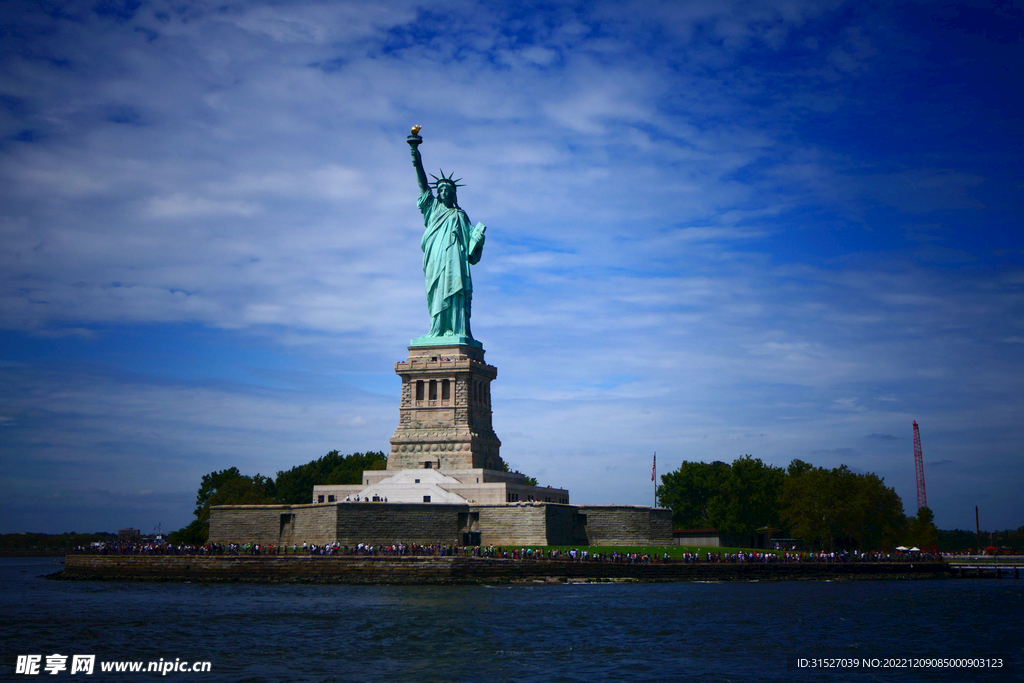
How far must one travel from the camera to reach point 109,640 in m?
32.4

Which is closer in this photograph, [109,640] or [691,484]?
[109,640]

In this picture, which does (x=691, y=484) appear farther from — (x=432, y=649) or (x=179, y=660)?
(x=179, y=660)

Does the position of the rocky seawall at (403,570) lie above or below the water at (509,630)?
above

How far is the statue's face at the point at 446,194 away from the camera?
70.1m

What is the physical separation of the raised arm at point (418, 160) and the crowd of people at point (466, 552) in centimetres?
2720

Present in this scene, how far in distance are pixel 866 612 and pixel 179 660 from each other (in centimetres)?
2786

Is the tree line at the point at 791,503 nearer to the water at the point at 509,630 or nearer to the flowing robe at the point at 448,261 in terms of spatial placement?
the water at the point at 509,630

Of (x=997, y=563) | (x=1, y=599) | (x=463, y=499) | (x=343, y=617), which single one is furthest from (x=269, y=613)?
(x=997, y=563)

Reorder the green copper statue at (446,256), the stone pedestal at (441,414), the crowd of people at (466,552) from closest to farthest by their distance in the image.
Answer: the crowd of people at (466,552)
the stone pedestal at (441,414)
the green copper statue at (446,256)

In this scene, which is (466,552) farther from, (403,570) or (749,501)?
(749,501)

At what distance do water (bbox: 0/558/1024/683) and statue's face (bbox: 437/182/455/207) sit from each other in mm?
30860

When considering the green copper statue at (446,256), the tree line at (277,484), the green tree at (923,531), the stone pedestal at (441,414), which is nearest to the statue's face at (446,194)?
the green copper statue at (446,256)

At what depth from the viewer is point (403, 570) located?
5203cm

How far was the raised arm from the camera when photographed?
68062 mm
